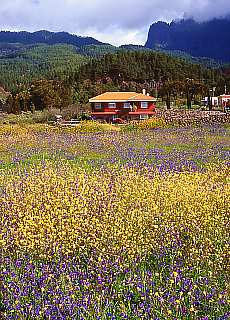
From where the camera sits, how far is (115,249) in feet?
16.0

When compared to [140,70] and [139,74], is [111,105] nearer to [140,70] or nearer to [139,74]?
[139,74]

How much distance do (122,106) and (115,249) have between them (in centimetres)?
4711

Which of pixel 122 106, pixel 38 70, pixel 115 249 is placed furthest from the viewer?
pixel 38 70

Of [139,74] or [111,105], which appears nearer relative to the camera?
[111,105]

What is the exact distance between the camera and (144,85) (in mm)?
83438

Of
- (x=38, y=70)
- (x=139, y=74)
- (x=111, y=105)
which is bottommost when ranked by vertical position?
(x=111, y=105)

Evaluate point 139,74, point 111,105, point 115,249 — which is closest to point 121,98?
point 111,105

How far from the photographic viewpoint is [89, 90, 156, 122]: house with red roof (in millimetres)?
49719

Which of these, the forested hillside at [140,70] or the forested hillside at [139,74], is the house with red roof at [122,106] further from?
the forested hillside at [140,70]

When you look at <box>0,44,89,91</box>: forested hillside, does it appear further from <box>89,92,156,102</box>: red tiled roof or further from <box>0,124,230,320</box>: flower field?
<box>0,124,230,320</box>: flower field

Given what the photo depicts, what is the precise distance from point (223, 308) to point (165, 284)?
2.40ft

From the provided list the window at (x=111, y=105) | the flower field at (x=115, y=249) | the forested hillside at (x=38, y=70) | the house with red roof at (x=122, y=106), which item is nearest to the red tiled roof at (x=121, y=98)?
the house with red roof at (x=122, y=106)

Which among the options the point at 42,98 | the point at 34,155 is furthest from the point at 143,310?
the point at 42,98

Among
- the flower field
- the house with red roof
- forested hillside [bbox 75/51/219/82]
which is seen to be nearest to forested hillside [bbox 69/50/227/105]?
forested hillside [bbox 75/51/219/82]
